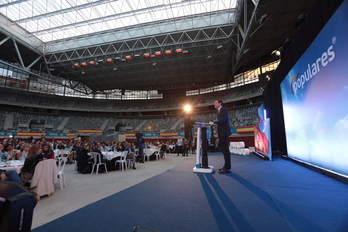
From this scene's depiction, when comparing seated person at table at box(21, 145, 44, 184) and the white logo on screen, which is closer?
the white logo on screen

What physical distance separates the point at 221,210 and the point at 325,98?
11.0 feet

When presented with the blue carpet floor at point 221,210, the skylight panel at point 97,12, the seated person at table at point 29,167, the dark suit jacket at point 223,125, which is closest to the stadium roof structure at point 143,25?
the skylight panel at point 97,12

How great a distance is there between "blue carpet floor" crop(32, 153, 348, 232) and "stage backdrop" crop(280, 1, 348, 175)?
0.77 metres

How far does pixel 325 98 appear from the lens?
11.0 feet

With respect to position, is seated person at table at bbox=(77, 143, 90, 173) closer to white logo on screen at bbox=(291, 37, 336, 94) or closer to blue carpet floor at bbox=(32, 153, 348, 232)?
blue carpet floor at bbox=(32, 153, 348, 232)

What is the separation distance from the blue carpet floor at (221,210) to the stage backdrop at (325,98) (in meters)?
0.77

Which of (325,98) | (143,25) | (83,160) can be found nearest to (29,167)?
(83,160)

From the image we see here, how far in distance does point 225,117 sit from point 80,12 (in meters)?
15.0

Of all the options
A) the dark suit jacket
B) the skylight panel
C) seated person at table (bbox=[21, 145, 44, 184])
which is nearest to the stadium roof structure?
the skylight panel

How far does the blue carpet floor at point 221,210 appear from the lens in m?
1.59

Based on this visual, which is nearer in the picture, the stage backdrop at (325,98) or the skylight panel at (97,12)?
the stage backdrop at (325,98)

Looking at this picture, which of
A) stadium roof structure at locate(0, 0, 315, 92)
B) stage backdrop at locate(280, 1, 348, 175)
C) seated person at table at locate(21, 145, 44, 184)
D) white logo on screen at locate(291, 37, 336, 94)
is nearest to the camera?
stage backdrop at locate(280, 1, 348, 175)

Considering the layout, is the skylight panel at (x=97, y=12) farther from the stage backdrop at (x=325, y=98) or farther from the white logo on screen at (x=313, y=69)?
the stage backdrop at (x=325, y=98)

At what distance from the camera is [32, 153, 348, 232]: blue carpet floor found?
62.5 inches
